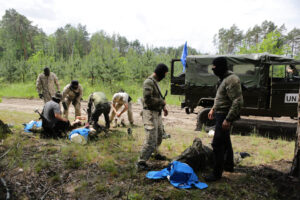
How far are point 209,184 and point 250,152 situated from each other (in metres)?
2.18

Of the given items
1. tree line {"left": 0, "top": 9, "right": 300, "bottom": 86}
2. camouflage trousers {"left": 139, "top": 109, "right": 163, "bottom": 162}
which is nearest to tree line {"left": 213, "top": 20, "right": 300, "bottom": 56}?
tree line {"left": 0, "top": 9, "right": 300, "bottom": 86}

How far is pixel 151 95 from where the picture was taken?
369cm

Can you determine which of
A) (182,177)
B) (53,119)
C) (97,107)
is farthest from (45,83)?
(182,177)

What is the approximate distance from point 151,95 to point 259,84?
14.0ft

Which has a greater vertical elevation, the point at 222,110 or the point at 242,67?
the point at 242,67

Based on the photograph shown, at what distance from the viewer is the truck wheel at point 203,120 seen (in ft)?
22.2

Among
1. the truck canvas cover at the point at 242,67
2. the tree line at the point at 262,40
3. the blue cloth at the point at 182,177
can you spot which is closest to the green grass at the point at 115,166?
the blue cloth at the point at 182,177

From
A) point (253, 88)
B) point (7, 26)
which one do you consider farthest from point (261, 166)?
point (7, 26)

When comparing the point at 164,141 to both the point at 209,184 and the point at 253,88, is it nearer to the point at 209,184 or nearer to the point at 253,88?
the point at 209,184

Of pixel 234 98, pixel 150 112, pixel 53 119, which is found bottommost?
pixel 53 119

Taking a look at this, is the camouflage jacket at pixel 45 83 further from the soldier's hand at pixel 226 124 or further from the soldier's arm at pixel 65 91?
the soldier's hand at pixel 226 124

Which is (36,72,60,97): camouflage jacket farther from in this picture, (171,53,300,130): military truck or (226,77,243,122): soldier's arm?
(226,77,243,122): soldier's arm

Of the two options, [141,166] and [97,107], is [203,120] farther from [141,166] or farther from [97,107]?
[141,166]

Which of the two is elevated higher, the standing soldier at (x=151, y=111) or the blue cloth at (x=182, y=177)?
the standing soldier at (x=151, y=111)
